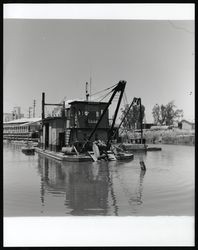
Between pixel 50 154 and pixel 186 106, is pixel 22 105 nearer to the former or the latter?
pixel 186 106

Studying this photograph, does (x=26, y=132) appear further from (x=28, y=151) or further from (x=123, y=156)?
(x=123, y=156)

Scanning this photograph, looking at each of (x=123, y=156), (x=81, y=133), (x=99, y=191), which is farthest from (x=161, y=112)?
(x=81, y=133)

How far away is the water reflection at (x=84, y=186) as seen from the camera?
8469 millimetres

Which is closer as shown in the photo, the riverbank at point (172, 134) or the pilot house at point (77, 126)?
the riverbank at point (172, 134)

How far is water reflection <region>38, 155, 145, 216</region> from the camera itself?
8469 millimetres

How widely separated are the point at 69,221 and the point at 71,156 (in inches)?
385

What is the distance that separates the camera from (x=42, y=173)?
1385cm

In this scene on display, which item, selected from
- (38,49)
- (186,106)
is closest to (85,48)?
(38,49)

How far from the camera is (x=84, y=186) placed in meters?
11.4

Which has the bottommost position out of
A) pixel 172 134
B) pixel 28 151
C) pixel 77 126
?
pixel 28 151

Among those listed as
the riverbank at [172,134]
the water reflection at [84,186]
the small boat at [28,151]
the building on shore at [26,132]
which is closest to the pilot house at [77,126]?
the building on shore at [26,132]

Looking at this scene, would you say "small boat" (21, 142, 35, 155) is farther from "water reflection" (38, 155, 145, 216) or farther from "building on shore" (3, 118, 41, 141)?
"water reflection" (38, 155, 145, 216)

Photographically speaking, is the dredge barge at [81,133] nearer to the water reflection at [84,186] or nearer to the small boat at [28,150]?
the small boat at [28,150]

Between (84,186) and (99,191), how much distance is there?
107 cm
